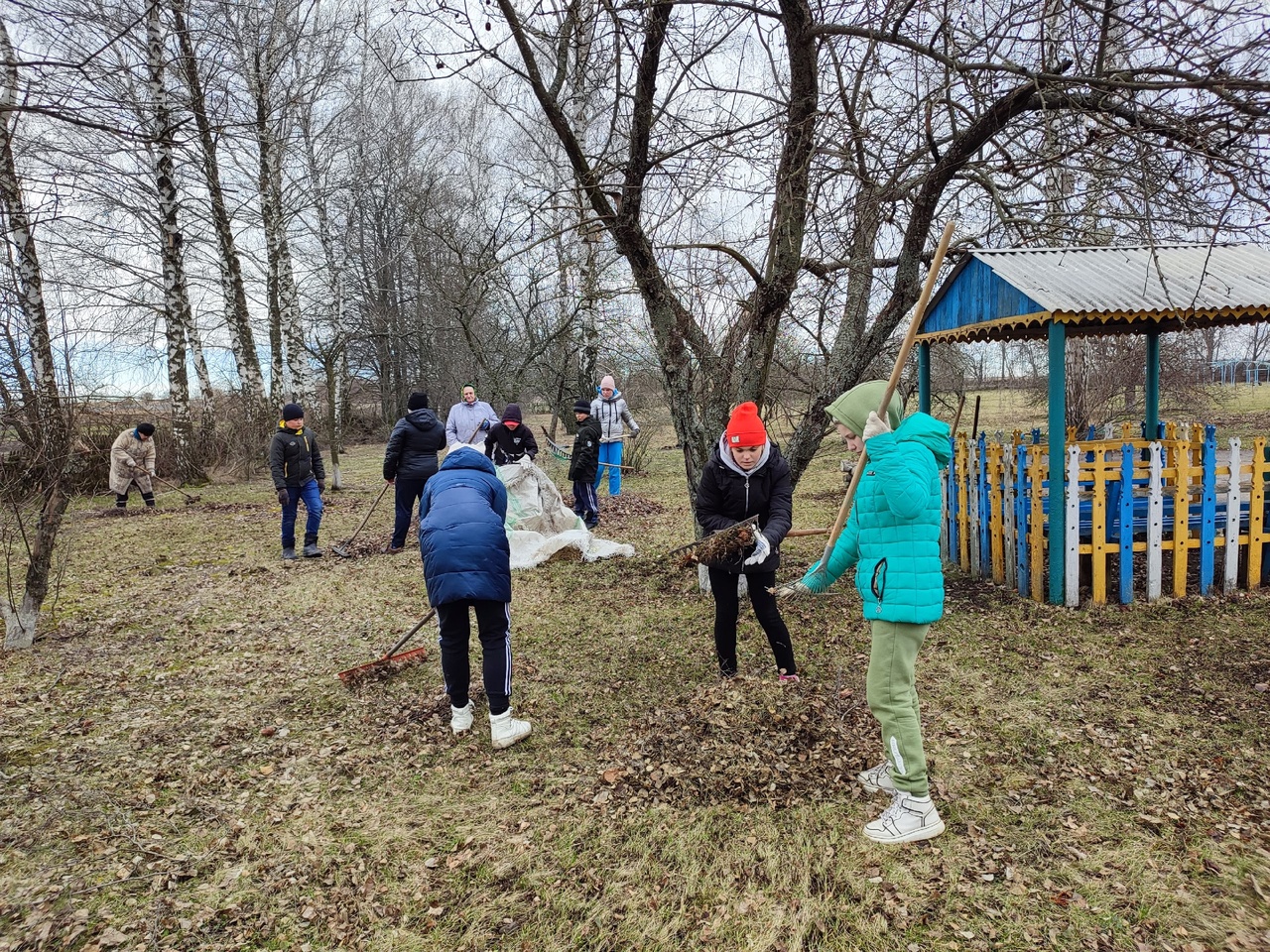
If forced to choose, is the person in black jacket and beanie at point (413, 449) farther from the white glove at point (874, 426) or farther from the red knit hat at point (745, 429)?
the white glove at point (874, 426)

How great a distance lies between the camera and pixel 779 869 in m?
2.74

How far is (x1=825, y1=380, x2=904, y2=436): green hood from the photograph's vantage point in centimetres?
292

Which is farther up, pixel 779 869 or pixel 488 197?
pixel 488 197

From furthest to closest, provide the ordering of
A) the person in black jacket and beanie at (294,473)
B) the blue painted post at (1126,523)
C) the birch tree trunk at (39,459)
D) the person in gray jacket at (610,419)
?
the person in gray jacket at (610,419) → the person in black jacket and beanie at (294,473) → the blue painted post at (1126,523) → the birch tree trunk at (39,459)

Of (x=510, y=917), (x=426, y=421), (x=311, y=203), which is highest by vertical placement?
(x=311, y=203)

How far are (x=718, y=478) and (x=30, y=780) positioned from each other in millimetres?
3811

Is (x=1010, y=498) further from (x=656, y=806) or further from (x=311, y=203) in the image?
(x=311, y=203)

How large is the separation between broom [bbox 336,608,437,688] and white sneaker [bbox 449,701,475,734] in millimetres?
763

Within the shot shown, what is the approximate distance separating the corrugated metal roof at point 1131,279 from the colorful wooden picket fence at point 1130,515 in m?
1.03

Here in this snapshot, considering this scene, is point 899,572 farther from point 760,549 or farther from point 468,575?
point 468,575

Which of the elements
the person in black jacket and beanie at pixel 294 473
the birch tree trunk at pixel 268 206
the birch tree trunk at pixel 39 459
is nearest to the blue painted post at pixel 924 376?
the person in black jacket and beanie at pixel 294 473

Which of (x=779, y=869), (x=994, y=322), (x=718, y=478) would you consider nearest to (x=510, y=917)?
(x=779, y=869)

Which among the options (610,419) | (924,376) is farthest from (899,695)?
(610,419)

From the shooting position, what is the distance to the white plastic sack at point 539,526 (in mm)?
7676
